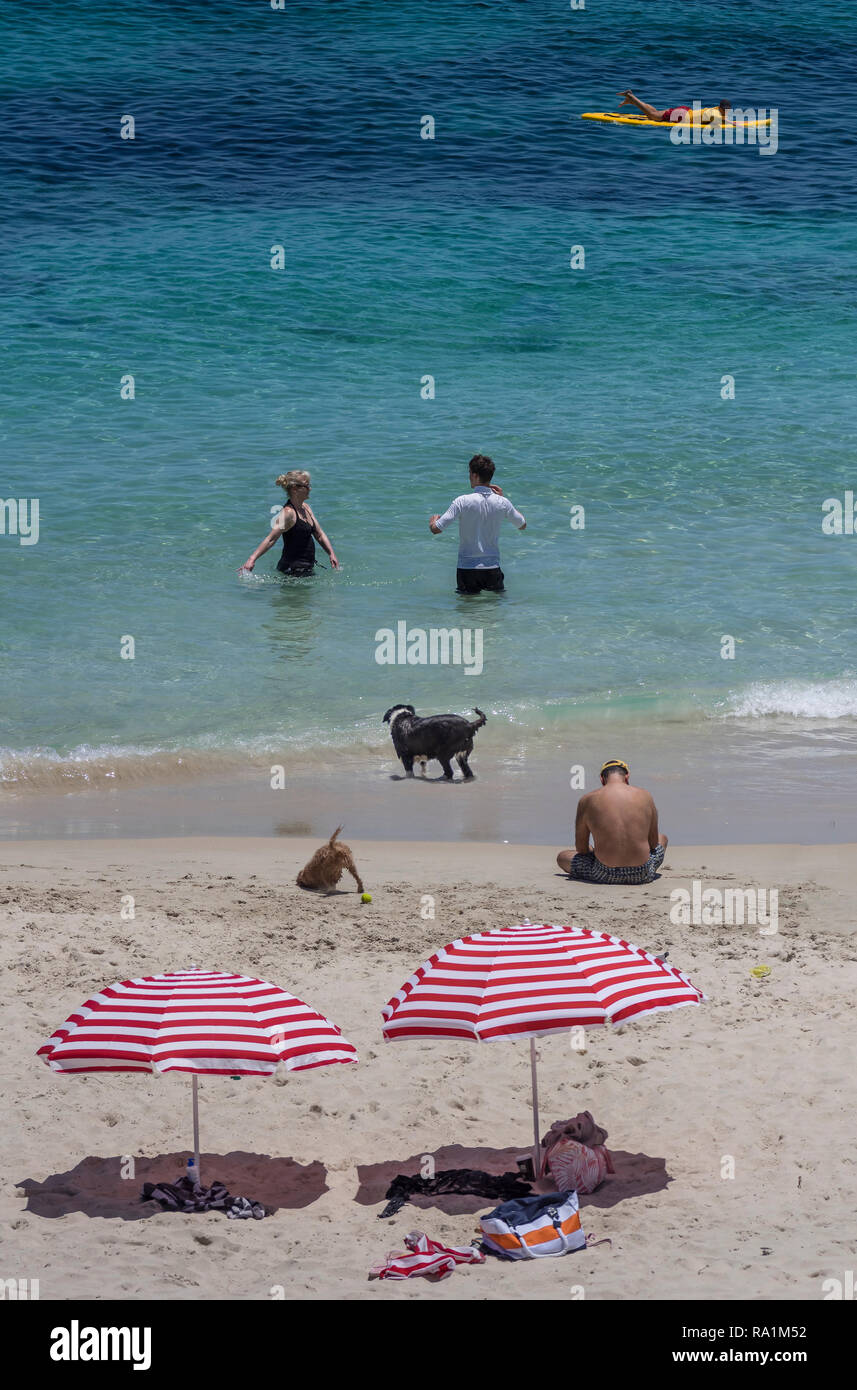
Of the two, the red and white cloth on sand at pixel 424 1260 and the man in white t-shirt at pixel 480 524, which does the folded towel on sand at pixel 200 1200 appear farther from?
the man in white t-shirt at pixel 480 524

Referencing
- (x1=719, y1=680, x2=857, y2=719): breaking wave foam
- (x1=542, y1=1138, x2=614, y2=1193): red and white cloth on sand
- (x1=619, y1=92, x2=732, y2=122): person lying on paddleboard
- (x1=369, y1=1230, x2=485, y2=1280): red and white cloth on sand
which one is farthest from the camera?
(x1=619, y1=92, x2=732, y2=122): person lying on paddleboard

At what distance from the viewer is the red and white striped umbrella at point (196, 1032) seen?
19.2 feet

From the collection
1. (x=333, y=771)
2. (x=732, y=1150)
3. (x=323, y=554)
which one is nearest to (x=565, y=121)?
(x=323, y=554)

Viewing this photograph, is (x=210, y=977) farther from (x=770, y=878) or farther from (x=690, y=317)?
(x=690, y=317)

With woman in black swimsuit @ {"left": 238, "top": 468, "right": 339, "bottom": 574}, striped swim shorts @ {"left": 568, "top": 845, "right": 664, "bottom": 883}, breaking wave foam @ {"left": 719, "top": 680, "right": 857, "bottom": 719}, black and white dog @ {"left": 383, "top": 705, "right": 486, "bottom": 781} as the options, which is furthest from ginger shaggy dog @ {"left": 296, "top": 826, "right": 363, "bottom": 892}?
woman in black swimsuit @ {"left": 238, "top": 468, "right": 339, "bottom": 574}

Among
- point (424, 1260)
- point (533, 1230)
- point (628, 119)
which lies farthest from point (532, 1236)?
point (628, 119)

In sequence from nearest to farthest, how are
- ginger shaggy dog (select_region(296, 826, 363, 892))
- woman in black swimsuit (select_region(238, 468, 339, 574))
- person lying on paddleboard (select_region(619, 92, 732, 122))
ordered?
1. ginger shaggy dog (select_region(296, 826, 363, 892))
2. woman in black swimsuit (select_region(238, 468, 339, 574))
3. person lying on paddleboard (select_region(619, 92, 732, 122))

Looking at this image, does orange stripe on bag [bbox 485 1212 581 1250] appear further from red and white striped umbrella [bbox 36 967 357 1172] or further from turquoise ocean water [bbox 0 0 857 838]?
turquoise ocean water [bbox 0 0 857 838]

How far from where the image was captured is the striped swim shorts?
9477 mm

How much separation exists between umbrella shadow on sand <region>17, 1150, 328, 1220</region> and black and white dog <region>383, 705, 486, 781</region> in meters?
4.89

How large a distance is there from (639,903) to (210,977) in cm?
362

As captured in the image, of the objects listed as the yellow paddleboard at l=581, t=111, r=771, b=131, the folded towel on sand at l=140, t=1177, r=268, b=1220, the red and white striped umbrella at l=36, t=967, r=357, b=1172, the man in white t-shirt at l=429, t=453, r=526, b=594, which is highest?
the yellow paddleboard at l=581, t=111, r=771, b=131

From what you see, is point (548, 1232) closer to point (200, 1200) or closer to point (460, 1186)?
point (460, 1186)

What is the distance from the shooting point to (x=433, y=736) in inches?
445
